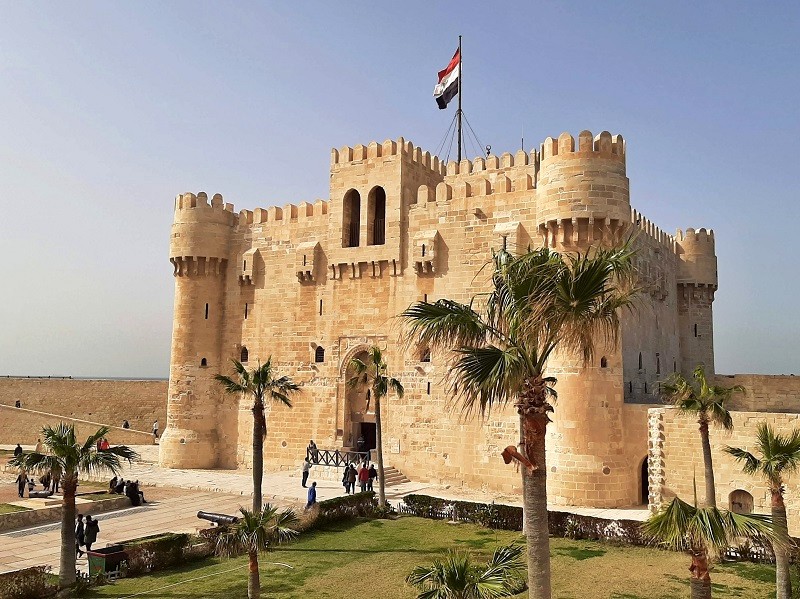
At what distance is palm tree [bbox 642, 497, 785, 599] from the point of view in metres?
7.24

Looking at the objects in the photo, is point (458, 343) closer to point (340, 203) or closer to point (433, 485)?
point (433, 485)

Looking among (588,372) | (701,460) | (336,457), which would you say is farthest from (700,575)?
(336,457)

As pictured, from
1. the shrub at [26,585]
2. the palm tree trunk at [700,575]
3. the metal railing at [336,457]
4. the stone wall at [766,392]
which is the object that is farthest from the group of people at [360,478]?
the palm tree trunk at [700,575]

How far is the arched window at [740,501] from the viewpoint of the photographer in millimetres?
18359

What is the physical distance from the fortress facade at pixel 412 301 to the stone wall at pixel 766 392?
8.84ft

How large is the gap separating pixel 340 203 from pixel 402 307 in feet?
18.0

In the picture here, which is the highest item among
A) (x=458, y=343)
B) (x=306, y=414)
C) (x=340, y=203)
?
(x=340, y=203)

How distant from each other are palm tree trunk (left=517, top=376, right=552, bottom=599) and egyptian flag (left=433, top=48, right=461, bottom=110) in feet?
86.5

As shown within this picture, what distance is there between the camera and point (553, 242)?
2233cm

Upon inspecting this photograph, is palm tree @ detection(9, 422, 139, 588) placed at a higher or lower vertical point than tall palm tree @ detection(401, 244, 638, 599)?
lower

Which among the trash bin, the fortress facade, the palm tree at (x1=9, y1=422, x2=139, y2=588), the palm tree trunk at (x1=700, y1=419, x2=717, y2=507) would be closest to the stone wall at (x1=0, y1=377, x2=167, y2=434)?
the fortress facade

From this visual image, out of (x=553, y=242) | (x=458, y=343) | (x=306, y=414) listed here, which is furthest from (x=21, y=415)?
(x=458, y=343)

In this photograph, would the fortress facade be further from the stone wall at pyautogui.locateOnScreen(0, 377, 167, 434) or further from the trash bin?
the trash bin

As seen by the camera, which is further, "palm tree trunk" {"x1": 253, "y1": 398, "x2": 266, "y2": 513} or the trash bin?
"palm tree trunk" {"x1": 253, "y1": 398, "x2": 266, "y2": 513}
